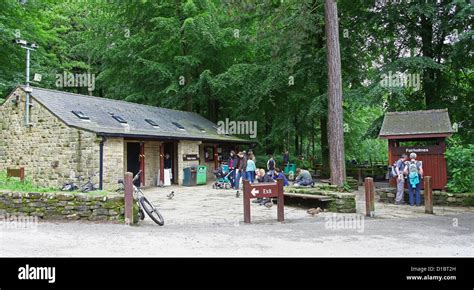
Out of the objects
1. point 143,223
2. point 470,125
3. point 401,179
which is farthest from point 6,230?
point 470,125

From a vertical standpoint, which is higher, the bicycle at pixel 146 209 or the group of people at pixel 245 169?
the group of people at pixel 245 169

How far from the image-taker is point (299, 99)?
1057 inches

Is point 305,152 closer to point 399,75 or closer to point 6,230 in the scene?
point 399,75

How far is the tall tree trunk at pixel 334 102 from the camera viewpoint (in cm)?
1498

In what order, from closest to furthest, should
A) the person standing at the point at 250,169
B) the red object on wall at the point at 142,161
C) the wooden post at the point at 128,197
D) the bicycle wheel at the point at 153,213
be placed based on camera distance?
1. the wooden post at the point at 128,197
2. the bicycle wheel at the point at 153,213
3. the person standing at the point at 250,169
4. the red object on wall at the point at 142,161

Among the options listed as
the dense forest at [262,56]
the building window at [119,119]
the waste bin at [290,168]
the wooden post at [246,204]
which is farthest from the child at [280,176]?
the waste bin at [290,168]

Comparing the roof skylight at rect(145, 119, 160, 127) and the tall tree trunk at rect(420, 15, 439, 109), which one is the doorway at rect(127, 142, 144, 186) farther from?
the tall tree trunk at rect(420, 15, 439, 109)

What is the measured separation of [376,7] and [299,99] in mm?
7172

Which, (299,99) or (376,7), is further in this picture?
(299,99)

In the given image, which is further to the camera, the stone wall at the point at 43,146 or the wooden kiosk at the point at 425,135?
the stone wall at the point at 43,146

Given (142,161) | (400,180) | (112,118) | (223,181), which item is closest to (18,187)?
(112,118)

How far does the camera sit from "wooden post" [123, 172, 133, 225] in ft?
31.5

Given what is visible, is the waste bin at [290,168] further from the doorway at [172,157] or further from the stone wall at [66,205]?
the stone wall at [66,205]

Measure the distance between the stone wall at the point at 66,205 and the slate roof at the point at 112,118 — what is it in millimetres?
6215
